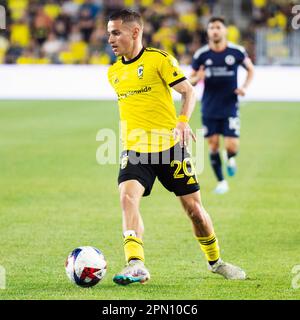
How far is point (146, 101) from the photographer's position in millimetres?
7957

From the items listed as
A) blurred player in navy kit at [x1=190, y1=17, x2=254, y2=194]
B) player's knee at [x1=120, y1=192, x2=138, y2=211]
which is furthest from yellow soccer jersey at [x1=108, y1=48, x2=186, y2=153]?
blurred player in navy kit at [x1=190, y1=17, x2=254, y2=194]

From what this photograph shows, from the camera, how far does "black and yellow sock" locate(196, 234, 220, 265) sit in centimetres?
817

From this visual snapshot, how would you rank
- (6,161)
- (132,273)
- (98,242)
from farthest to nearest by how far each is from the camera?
(6,161) < (98,242) < (132,273)

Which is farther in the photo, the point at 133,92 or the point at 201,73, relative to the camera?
the point at 201,73

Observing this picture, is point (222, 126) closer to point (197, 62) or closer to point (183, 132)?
point (197, 62)

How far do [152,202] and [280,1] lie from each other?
22.6 meters

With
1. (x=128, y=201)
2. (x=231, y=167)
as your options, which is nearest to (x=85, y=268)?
(x=128, y=201)

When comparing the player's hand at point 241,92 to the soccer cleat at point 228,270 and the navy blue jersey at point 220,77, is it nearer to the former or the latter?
the navy blue jersey at point 220,77

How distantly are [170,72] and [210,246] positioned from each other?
1592 millimetres

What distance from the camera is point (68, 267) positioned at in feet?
25.1

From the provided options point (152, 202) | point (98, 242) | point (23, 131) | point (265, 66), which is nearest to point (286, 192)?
point (152, 202)

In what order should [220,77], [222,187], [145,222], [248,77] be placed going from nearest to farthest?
[145,222] → [222,187] → [220,77] → [248,77]

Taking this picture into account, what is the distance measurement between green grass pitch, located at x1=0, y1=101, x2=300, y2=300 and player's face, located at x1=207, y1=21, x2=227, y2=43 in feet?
7.61
